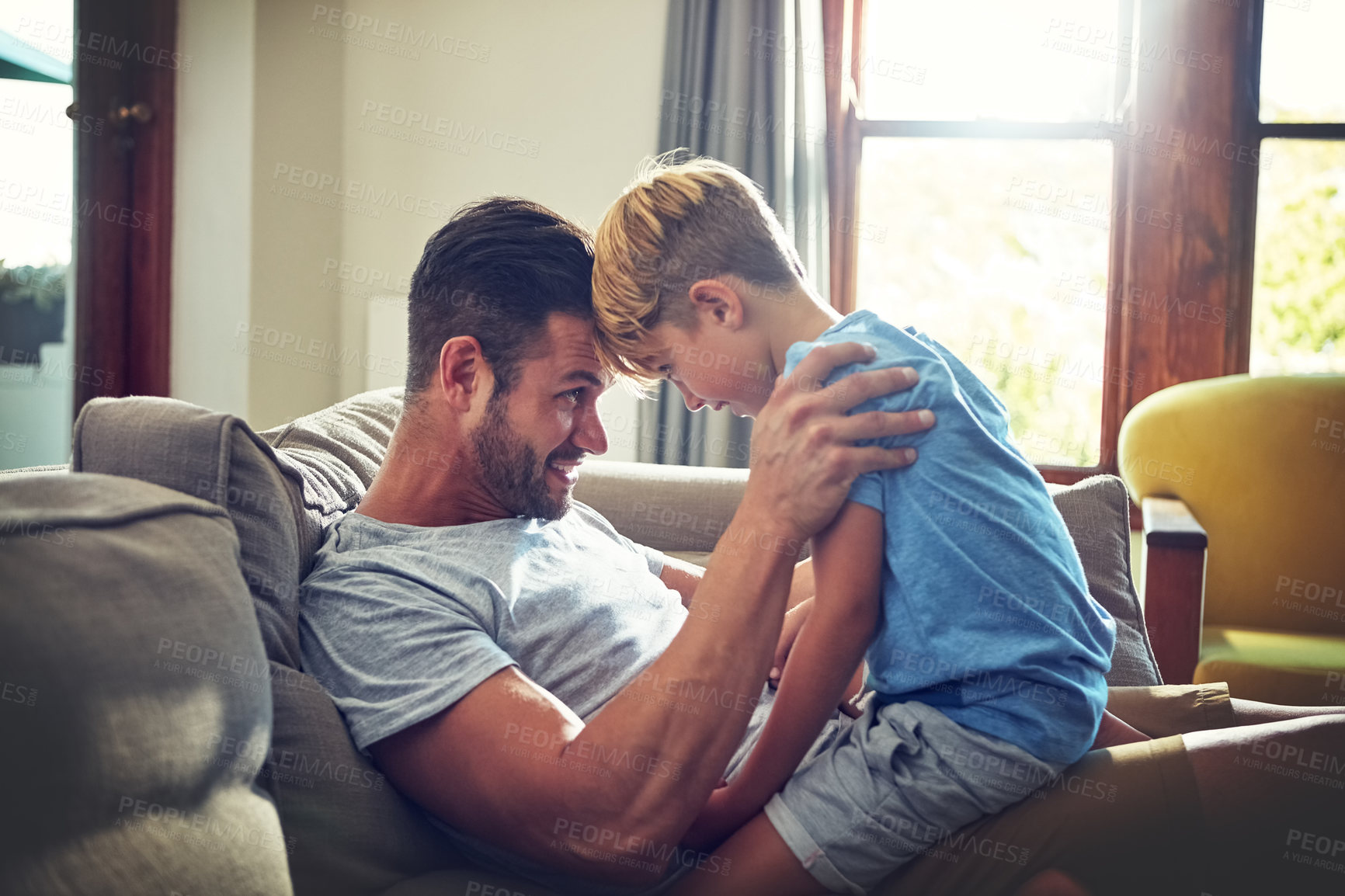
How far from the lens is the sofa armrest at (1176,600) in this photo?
1.91 metres

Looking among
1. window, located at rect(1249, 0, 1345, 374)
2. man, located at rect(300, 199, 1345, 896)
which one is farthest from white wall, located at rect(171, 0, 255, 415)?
window, located at rect(1249, 0, 1345, 374)

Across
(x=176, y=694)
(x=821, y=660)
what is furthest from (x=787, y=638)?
(x=176, y=694)

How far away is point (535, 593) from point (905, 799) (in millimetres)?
467

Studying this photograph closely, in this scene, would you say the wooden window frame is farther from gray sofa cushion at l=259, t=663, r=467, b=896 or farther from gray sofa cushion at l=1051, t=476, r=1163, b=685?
gray sofa cushion at l=259, t=663, r=467, b=896

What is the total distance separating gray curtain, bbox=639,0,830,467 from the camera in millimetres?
3330

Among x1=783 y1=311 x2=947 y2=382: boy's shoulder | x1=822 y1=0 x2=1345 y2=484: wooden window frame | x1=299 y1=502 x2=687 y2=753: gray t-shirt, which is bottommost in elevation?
x1=299 y1=502 x2=687 y2=753: gray t-shirt

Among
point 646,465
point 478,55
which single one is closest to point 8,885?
point 646,465

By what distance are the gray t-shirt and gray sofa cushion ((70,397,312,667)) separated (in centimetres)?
6

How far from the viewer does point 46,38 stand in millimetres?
3045

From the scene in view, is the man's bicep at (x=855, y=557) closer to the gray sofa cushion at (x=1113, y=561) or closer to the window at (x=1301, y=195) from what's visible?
the gray sofa cushion at (x=1113, y=561)

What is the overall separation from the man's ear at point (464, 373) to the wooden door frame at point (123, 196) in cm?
242

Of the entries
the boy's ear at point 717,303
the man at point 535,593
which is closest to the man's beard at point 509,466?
the man at point 535,593

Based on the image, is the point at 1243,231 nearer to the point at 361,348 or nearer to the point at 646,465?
the point at 646,465

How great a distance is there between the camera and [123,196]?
3.25m
